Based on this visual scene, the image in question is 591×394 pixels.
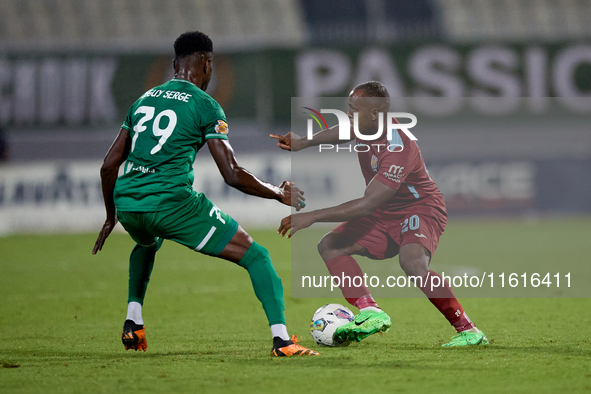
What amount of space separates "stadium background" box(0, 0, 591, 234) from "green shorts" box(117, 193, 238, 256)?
13.3m

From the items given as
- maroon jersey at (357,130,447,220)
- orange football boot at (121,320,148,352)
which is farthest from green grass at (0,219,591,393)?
maroon jersey at (357,130,447,220)

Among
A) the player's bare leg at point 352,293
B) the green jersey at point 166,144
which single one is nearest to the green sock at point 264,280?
the green jersey at point 166,144

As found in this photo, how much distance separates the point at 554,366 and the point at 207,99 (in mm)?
2608

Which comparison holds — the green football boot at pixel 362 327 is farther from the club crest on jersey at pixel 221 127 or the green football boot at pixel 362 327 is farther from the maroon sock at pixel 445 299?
the club crest on jersey at pixel 221 127

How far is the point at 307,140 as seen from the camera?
5590 mm

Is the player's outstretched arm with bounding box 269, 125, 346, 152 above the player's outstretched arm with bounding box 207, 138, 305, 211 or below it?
above

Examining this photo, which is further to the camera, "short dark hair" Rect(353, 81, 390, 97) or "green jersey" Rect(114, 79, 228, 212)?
"short dark hair" Rect(353, 81, 390, 97)

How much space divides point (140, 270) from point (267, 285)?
3.56 ft

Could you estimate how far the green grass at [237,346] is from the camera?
12.3 ft

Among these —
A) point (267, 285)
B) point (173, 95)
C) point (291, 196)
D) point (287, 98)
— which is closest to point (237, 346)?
point (267, 285)

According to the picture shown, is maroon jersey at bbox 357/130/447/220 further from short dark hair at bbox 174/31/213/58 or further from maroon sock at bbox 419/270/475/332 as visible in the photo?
short dark hair at bbox 174/31/213/58

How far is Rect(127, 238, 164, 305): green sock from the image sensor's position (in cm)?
504

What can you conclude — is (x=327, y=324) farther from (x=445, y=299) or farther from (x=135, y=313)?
(x=135, y=313)

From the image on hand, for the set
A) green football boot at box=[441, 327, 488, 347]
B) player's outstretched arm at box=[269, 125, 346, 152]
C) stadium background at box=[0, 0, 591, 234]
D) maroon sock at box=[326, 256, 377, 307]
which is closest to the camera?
green football boot at box=[441, 327, 488, 347]
